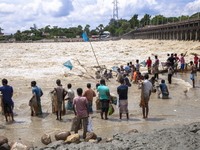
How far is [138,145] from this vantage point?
14.6 feet

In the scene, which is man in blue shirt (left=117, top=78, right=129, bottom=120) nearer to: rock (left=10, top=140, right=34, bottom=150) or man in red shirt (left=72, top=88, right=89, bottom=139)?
man in red shirt (left=72, top=88, right=89, bottom=139)

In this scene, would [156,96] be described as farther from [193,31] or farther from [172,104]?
[193,31]

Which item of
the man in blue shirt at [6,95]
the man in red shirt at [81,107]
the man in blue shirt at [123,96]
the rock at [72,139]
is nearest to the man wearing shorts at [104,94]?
the man in blue shirt at [123,96]

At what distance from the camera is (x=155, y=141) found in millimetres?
4516

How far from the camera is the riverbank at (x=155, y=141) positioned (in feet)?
14.0

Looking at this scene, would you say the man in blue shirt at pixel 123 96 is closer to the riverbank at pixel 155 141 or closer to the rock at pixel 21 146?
the riverbank at pixel 155 141

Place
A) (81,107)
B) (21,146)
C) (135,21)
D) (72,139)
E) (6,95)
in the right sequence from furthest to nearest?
(135,21) < (6,95) < (81,107) < (72,139) < (21,146)

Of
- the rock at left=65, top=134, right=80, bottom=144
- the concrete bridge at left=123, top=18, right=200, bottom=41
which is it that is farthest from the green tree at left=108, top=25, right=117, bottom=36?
the rock at left=65, top=134, right=80, bottom=144

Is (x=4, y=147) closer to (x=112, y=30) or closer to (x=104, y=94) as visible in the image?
(x=104, y=94)

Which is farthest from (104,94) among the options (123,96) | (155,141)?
(155,141)

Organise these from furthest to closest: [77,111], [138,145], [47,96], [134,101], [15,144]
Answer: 1. [47,96]
2. [134,101]
3. [77,111]
4. [15,144]
5. [138,145]

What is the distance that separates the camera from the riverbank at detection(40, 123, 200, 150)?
4.28 metres

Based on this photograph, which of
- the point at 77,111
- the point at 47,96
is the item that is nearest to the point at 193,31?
the point at 47,96

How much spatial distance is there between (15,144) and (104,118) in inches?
126
